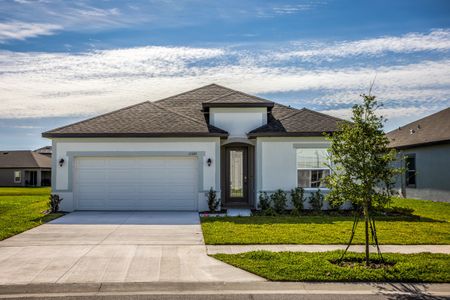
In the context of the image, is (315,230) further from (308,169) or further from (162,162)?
(162,162)

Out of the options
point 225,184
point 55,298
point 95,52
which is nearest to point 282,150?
point 225,184

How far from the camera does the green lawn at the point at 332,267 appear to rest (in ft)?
26.2

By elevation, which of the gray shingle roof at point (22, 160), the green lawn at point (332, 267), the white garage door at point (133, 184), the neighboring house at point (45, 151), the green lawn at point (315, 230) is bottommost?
the green lawn at point (332, 267)

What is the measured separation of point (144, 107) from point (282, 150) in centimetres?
647

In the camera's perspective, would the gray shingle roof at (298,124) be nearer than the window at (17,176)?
Yes

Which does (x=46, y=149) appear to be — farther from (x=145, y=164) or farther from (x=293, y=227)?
(x=293, y=227)

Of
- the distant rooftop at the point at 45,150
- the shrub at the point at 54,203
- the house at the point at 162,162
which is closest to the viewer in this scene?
the shrub at the point at 54,203

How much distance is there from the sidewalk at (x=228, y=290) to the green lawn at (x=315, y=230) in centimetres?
332

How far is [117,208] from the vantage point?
17938 millimetres

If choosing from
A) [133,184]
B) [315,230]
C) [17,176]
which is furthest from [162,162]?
[17,176]

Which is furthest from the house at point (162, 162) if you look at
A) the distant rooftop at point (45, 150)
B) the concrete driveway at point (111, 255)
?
the distant rooftop at point (45, 150)

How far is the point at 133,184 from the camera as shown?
58.8 feet

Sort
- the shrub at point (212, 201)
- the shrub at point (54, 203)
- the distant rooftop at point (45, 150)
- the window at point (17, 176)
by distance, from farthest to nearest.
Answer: the distant rooftop at point (45, 150) < the window at point (17, 176) < the shrub at point (212, 201) < the shrub at point (54, 203)

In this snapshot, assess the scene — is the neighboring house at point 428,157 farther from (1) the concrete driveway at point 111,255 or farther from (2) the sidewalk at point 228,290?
(2) the sidewalk at point 228,290
